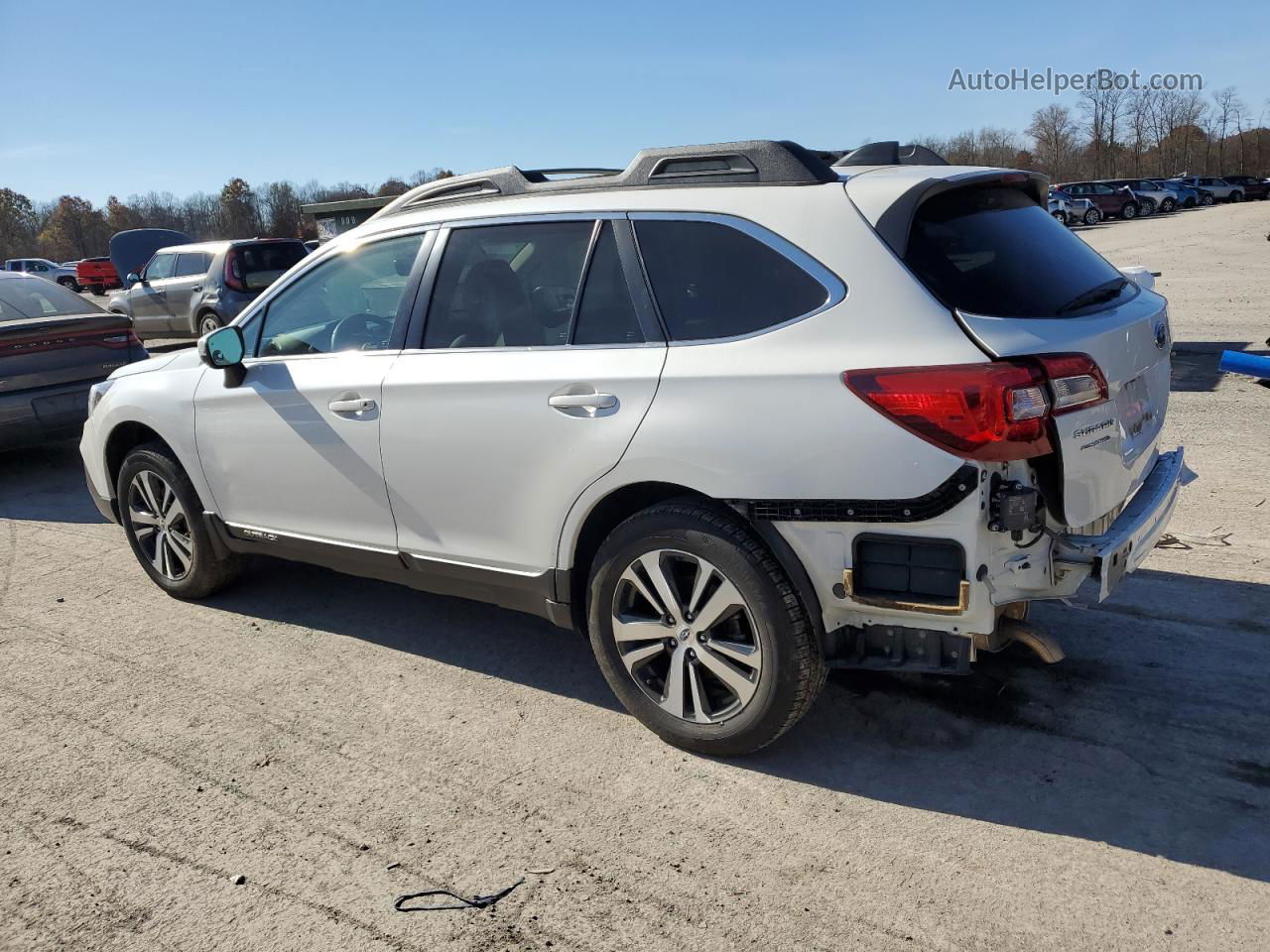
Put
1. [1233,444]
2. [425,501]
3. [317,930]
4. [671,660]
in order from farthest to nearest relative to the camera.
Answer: [1233,444]
[425,501]
[671,660]
[317,930]

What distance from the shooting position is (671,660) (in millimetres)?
3445

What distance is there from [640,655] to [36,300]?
24.8ft

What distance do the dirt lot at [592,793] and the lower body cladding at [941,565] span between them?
1.69 feet

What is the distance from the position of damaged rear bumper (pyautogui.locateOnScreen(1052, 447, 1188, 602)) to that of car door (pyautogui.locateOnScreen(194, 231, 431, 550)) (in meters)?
2.58

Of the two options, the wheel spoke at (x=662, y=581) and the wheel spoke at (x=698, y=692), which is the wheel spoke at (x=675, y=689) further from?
the wheel spoke at (x=662, y=581)

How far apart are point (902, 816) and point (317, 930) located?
1.73 meters

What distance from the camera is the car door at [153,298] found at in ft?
57.4

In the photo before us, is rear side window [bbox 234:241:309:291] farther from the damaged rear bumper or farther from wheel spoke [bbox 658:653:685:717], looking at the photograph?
the damaged rear bumper

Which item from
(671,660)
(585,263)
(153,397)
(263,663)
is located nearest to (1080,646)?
(671,660)

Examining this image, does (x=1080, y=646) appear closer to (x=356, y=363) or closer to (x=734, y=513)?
(x=734, y=513)

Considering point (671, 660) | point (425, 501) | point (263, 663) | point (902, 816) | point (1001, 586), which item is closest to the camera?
point (1001, 586)

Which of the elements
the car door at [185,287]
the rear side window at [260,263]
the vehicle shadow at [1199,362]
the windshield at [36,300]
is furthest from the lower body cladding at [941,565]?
the car door at [185,287]

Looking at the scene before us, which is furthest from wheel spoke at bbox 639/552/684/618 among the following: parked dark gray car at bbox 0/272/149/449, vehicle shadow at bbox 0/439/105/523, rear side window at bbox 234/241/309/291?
rear side window at bbox 234/241/309/291

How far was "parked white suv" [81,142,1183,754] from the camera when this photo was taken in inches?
114
